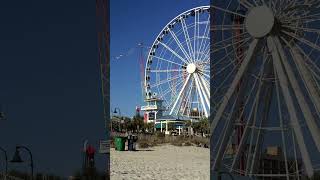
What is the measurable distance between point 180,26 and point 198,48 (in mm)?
232

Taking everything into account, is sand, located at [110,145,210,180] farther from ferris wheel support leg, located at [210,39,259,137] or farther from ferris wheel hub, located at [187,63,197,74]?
A: ferris wheel hub, located at [187,63,197,74]

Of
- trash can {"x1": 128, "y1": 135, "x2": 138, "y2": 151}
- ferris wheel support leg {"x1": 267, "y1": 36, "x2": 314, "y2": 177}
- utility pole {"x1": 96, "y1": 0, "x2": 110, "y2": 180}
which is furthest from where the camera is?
utility pole {"x1": 96, "y1": 0, "x2": 110, "y2": 180}

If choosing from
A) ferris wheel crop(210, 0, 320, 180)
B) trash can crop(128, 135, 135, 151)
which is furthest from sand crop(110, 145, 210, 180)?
ferris wheel crop(210, 0, 320, 180)

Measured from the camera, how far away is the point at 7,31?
5.22 metres

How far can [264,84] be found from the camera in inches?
187

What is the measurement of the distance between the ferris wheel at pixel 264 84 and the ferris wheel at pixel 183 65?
10cm

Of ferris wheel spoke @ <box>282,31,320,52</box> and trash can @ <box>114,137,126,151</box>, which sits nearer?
ferris wheel spoke @ <box>282,31,320,52</box>

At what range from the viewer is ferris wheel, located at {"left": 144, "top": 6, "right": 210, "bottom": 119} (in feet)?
14.6

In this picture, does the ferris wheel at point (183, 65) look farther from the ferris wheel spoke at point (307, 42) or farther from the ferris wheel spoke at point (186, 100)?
the ferris wheel spoke at point (307, 42)

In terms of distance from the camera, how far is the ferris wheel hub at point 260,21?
15.4 ft

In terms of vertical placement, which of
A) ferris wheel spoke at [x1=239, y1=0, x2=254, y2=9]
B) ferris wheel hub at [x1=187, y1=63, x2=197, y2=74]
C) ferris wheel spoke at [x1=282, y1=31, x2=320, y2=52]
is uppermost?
ferris wheel spoke at [x1=239, y1=0, x2=254, y2=9]

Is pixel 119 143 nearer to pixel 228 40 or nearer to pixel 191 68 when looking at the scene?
pixel 191 68

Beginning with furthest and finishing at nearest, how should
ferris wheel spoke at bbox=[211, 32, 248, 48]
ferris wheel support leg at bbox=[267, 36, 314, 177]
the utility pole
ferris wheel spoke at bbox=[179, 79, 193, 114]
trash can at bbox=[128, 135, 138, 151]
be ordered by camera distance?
1. the utility pole
2. ferris wheel spoke at bbox=[211, 32, 248, 48]
3. trash can at bbox=[128, 135, 138, 151]
4. ferris wheel spoke at bbox=[179, 79, 193, 114]
5. ferris wheel support leg at bbox=[267, 36, 314, 177]

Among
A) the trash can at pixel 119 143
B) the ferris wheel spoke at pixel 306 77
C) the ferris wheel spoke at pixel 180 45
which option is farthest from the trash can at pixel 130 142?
the ferris wheel spoke at pixel 306 77
